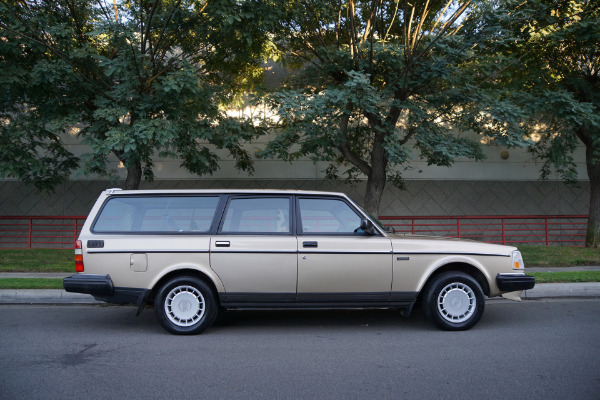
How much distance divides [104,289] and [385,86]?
7834 millimetres

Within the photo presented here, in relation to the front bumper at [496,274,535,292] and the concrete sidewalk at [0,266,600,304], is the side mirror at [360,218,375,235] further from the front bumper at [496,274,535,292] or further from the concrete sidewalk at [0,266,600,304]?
the concrete sidewalk at [0,266,600,304]

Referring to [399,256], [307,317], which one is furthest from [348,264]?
[307,317]

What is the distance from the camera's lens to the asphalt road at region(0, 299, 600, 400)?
433cm

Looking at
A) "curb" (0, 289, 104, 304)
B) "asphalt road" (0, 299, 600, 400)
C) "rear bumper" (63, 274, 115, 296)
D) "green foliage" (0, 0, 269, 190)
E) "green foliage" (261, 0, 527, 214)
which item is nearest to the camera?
"asphalt road" (0, 299, 600, 400)

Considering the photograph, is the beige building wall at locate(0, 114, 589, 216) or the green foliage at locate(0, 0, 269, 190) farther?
the beige building wall at locate(0, 114, 589, 216)

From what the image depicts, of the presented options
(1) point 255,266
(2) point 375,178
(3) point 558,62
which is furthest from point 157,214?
(3) point 558,62

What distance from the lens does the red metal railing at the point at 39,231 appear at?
16.5 meters

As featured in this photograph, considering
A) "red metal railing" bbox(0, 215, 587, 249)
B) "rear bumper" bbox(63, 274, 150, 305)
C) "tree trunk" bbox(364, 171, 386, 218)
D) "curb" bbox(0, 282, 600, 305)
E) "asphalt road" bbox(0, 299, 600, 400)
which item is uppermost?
"tree trunk" bbox(364, 171, 386, 218)

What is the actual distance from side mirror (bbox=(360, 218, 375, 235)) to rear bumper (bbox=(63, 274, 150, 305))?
107 inches

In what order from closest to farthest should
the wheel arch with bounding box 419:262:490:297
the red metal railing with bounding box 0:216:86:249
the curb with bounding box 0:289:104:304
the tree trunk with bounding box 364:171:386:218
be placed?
1. the wheel arch with bounding box 419:262:490:297
2. the curb with bounding box 0:289:104:304
3. the tree trunk with bounding box 364:171:386:218
4. the red metal railing with bounding box 0:216:86:249

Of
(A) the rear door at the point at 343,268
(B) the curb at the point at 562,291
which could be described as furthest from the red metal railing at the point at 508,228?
(A) the rear door at the point at 343,268

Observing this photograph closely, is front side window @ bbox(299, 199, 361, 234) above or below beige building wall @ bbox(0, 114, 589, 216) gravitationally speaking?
below

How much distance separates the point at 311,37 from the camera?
1280cm

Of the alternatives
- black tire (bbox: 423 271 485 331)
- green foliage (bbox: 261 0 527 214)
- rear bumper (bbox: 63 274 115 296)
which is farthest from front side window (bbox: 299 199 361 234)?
green foliage (bbox: 261 0 527 214)
